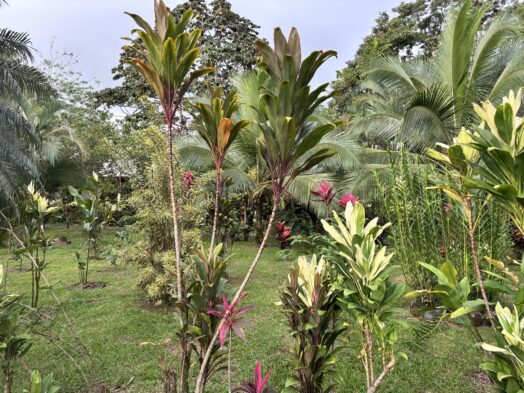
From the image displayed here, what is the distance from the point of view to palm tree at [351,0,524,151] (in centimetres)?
672

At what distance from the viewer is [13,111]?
20.5 feet

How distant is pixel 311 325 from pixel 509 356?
83 cm

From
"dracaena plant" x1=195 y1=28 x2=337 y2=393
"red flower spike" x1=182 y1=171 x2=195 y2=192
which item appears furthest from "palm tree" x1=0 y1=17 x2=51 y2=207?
"dracaena plant" x1=195 y1=28 x2=337 y2=393

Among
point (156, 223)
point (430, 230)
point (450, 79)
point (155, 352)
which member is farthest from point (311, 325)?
point (450, 79)

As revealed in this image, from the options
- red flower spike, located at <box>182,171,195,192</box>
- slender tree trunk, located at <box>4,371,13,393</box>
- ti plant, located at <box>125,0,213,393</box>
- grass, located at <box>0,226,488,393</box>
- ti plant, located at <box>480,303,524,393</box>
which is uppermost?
ti plant, located at <box>125,0,213,393</box>

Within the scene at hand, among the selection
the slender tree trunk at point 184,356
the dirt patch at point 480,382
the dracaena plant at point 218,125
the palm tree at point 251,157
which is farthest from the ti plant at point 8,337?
the palm tree at point 251,157

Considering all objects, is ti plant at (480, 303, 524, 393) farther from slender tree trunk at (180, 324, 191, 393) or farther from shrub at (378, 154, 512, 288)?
shrub at (378, 154, 512, 288)

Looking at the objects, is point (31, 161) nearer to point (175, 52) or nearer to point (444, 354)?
point (175, 52)

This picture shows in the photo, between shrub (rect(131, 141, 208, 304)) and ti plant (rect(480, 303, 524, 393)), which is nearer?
ti plant (rect(480, 303, 524, 393))

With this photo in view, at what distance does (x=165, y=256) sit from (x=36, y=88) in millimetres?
4373

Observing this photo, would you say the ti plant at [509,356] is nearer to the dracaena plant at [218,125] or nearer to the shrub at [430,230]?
the dracaena plant at [218,125]

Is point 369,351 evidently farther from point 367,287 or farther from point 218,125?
point 218,125

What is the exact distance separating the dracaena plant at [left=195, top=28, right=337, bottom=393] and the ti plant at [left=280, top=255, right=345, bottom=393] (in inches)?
21.2

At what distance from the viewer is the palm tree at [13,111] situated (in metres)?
5.84
